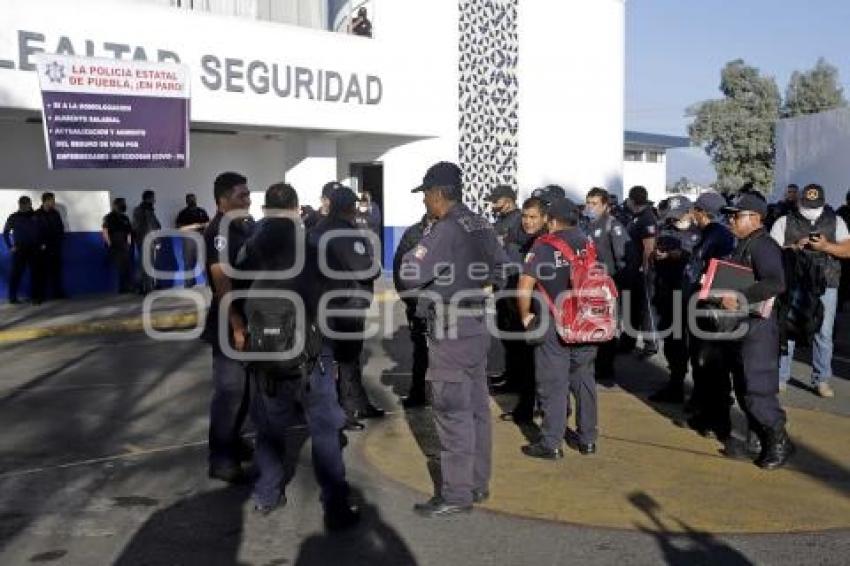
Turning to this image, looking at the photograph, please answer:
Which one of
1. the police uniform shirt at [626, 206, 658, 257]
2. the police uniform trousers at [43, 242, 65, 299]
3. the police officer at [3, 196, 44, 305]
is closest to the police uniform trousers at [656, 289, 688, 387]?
the police uniform shirt at [626, 206, 658, 257]

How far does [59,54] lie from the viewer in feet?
46.5

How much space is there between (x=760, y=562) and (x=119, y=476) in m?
3.83

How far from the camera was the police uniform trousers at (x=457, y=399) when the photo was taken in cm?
512

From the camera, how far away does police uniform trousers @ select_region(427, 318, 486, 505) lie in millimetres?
5121

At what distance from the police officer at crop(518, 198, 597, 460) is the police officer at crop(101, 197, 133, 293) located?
11016 millimetres

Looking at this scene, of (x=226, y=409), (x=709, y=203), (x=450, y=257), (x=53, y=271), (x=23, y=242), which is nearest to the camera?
(x=450, y=257)

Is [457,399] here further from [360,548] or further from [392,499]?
[360,548]

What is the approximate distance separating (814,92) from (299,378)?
1920 inches

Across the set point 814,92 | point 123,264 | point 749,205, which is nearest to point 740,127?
point 814,92

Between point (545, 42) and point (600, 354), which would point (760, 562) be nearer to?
point (600, 354)

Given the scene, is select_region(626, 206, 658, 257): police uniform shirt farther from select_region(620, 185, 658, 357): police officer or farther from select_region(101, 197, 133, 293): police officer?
select_region(101, 197, 133, 293): police officer

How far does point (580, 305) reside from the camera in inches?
237

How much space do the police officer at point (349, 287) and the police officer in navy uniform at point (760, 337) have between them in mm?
2382

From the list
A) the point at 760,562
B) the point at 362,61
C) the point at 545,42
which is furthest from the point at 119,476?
the point at 545,42
